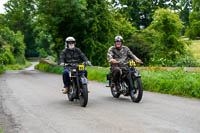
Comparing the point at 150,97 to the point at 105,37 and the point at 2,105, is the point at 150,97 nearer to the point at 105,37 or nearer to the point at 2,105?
the point at 2,105

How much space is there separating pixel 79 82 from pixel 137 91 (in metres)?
1.69

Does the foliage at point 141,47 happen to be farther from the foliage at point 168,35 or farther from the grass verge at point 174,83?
the grass verge at point 174,83

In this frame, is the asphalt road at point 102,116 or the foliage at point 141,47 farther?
the foliage at point 141,47

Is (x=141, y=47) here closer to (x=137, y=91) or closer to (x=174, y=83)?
(x=174, y=83)

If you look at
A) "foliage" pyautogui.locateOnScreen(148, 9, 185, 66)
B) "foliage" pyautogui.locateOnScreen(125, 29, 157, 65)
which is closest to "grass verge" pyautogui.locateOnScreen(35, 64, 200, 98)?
"foliage" pyautogui.locateOnScreen(148, 9, 185, 66)

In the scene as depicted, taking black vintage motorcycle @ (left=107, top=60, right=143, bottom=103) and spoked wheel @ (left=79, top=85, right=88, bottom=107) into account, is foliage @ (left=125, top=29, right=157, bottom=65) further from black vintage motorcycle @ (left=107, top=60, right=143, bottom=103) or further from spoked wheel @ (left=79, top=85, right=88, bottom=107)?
spoked wheel @ (left=79, top=85, right=88, bottom=107)

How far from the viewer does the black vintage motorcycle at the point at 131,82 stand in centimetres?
920

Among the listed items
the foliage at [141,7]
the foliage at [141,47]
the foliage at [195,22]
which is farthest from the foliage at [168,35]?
the foliage at [195,22]

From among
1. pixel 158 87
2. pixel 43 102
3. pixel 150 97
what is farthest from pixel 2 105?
pixel 158 87

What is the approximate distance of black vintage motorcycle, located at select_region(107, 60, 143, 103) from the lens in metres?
9.20

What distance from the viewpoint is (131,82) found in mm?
9531

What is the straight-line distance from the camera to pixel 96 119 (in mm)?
6973

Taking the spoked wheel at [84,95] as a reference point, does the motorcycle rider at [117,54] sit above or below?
above

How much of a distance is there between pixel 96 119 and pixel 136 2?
170 feet
